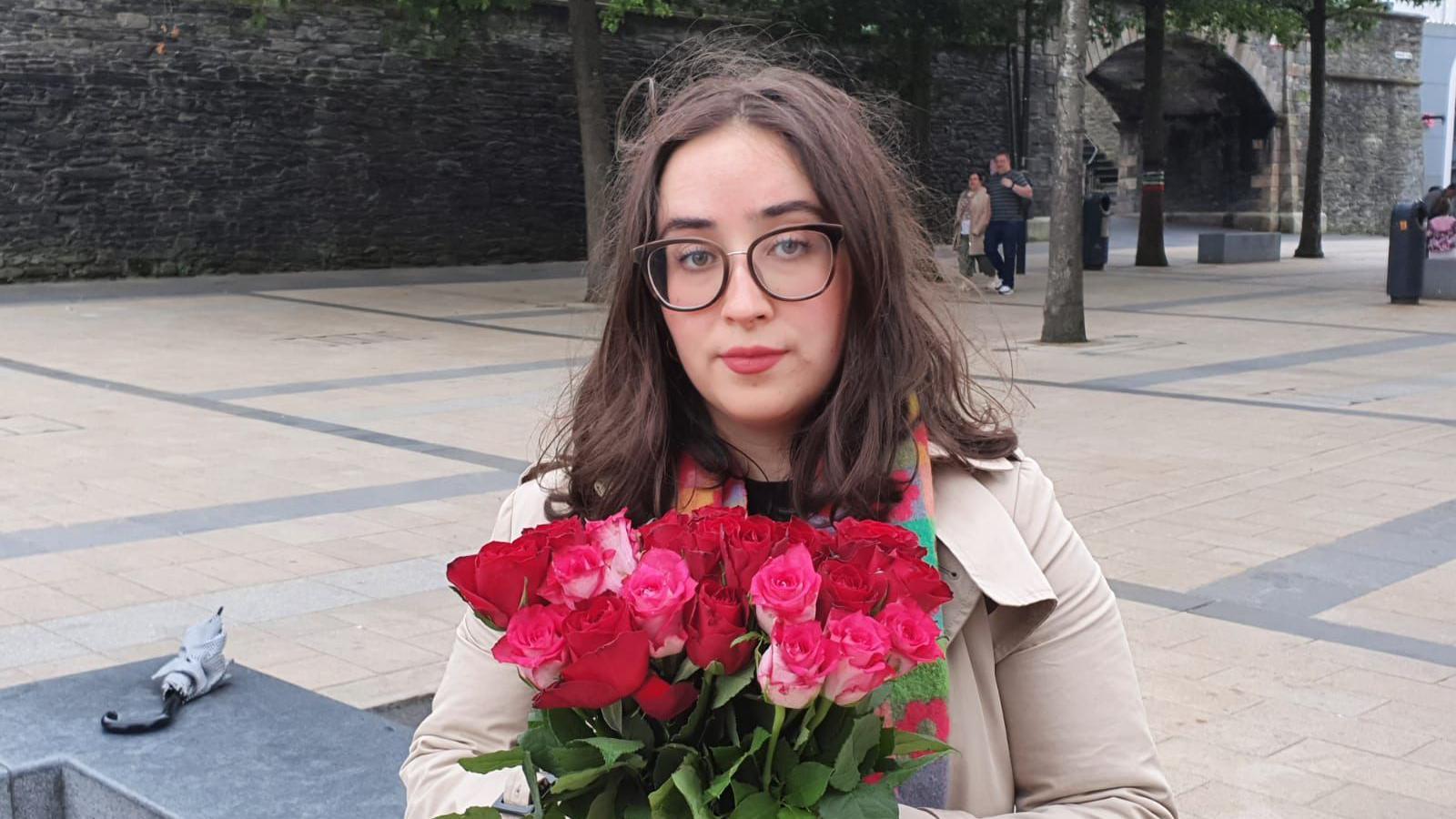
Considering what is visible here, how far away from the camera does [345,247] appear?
2234 centimetres

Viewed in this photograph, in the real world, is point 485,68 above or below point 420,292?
above

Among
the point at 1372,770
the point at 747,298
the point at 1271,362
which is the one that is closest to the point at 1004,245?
the point at 1271,362

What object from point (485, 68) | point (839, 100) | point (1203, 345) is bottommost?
point (1203, 345)

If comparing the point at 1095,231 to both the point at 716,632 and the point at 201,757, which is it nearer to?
the point at 201,757

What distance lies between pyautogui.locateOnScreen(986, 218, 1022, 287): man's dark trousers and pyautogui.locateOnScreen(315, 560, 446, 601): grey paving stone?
13753 mm

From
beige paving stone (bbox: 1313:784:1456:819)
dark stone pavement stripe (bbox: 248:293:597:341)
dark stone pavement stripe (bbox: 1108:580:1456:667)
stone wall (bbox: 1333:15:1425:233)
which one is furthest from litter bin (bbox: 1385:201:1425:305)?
stone wall (bbox: 1333:15:1425:233)

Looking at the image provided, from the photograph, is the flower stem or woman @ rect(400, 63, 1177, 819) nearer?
the flower stem

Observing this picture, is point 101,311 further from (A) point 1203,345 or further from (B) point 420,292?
(A) point 1203,345

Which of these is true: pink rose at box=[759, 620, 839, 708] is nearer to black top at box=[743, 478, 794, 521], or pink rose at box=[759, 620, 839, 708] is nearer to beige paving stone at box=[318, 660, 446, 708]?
black top at box=[743, 478, 794, 521]

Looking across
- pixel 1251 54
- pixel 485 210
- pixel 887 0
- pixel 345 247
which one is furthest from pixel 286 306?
pixel 1251 54

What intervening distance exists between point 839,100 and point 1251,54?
3637cm

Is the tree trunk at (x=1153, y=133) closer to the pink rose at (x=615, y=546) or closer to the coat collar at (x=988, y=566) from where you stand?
the coat collar at (x=988, y=566)

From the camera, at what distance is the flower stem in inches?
44.6

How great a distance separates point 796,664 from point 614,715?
0.16 meters
